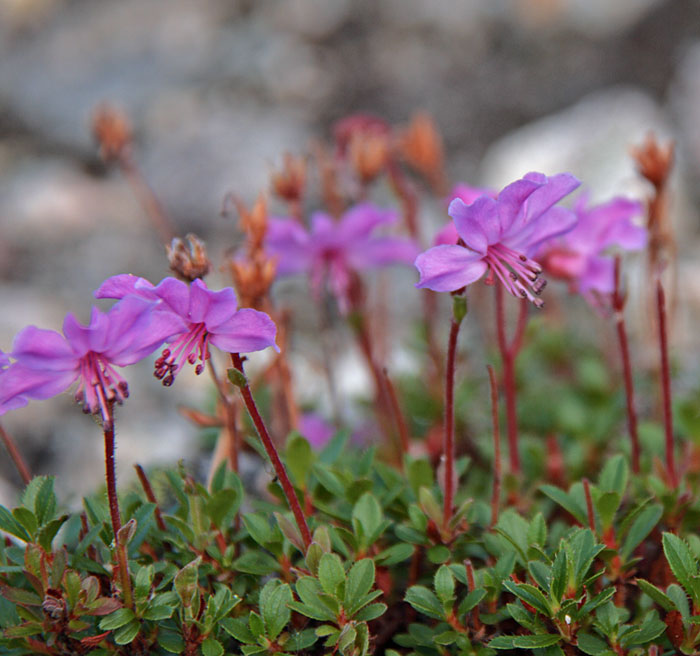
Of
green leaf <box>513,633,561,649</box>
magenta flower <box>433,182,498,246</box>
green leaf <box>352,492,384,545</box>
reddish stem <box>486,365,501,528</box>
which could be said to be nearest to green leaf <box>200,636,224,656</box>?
green leaf <box>352,492,384,545</box>

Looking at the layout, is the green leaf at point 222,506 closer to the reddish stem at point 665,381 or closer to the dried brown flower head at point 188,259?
the dried brown flower head at point 188,259

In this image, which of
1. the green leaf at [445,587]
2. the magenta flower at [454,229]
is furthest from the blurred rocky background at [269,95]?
the green leaf at [445,587]

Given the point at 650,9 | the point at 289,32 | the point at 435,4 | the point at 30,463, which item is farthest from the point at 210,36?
the point at 30,463

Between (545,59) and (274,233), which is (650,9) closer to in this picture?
(545,59)

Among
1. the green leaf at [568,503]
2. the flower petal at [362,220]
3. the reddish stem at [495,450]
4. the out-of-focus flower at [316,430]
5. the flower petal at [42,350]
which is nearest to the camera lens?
the flower petal at [42,350]

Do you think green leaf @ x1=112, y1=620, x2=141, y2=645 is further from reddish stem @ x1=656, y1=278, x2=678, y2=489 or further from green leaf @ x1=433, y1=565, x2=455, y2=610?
reddish stem @ x1=656, y1=278, x2=678, y2=489

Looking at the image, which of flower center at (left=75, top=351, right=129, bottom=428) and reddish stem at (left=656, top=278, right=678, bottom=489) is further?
reddish stem at (left=656, top=278, right=678, bottom=489)
